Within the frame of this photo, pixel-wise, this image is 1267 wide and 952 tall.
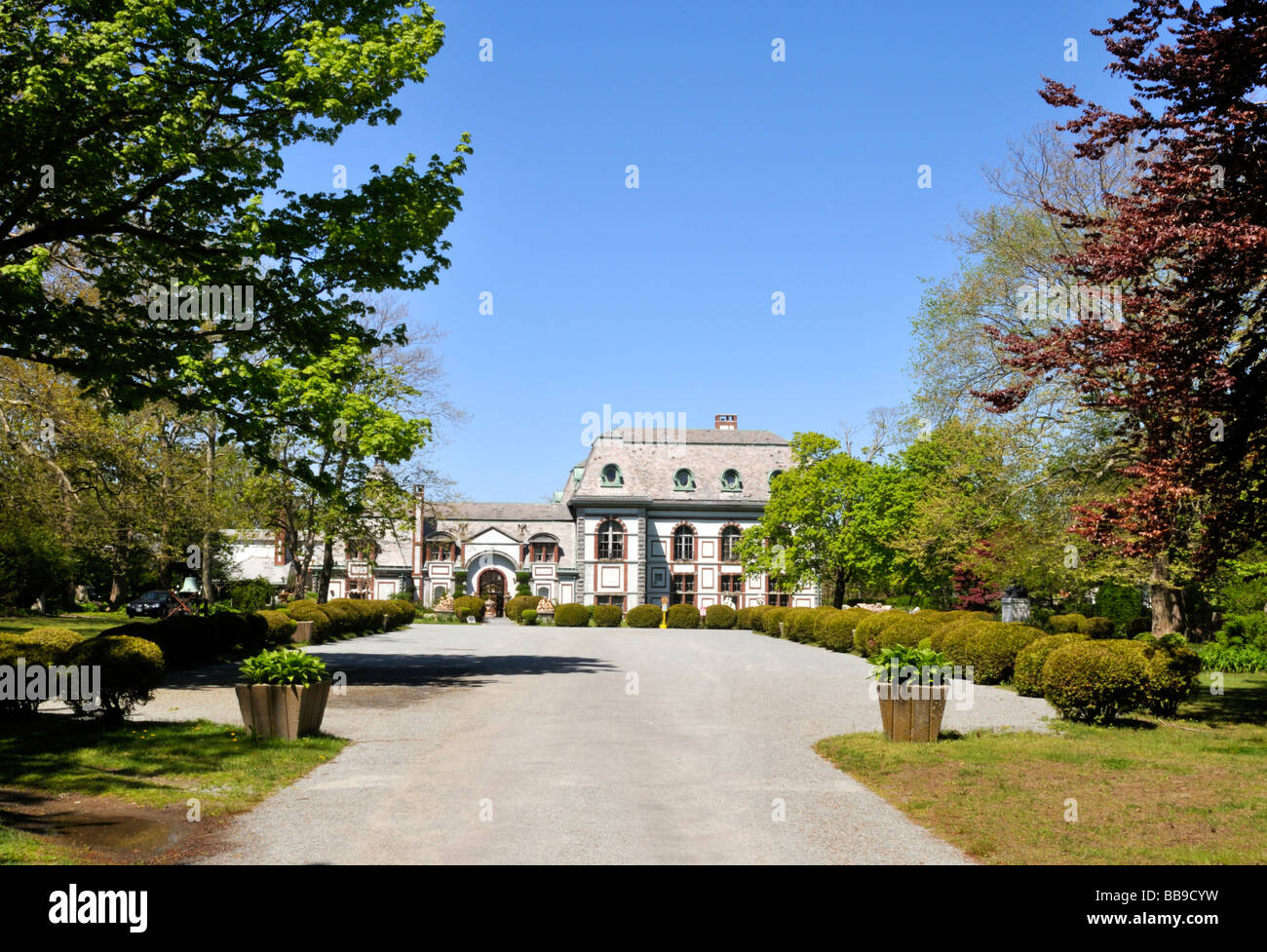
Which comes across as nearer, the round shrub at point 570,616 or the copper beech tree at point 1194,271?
the copper beech tree at point 1194,271

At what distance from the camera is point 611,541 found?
65.9 m

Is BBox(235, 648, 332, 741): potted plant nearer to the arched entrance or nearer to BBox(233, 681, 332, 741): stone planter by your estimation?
BBox(233, 681, 332, 741): stone planter

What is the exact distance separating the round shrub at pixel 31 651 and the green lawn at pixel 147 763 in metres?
0.28

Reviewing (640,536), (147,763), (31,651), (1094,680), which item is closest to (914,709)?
(1094,680)

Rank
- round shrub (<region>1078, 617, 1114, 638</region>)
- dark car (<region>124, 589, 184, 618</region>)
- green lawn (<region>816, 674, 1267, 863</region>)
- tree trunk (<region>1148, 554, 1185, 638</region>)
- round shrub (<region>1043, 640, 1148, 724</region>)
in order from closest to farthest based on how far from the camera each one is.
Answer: green lawn (<region>816, 674, 1267, 863</region>), round shrub (<region>1043, 640, 1148, 724</region>), tree trunk (<region>1148, 554, 1185, 638</region>), round shrub (<region>1078, 617, 1114, 638</region>), dark car (<region>124, 589, 184, 618</region>)

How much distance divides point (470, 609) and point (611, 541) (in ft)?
39.1

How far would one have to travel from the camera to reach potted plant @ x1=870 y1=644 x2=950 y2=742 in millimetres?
12328

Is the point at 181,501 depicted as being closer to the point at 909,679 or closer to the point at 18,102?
the point at 18,102

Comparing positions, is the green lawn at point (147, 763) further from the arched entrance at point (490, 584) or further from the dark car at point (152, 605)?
the arched entrance at point (490, 584)

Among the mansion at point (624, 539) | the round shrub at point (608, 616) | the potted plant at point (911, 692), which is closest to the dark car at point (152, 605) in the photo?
the mansion at point (624, 539)

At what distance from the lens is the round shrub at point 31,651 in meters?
12.7

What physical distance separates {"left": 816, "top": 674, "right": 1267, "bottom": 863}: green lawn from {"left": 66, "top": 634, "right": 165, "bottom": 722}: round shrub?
881cm

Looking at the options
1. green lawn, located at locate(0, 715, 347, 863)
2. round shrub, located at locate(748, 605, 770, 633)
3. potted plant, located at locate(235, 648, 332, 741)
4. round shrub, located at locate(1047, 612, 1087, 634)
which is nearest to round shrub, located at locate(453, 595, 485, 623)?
round shrub, located at locate(748, 605, 770, 633)
